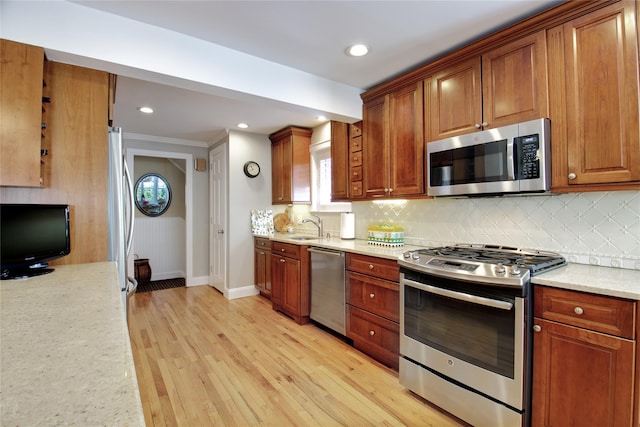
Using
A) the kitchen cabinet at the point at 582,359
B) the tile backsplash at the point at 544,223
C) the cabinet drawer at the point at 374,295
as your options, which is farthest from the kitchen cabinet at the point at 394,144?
the kitchen cabinet at the point at 582,359

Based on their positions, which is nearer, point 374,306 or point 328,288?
point 374,306

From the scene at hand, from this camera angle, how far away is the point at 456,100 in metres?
2.26

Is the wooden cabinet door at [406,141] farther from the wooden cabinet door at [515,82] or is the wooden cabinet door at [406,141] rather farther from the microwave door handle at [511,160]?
the microwave door handle at [511,160]

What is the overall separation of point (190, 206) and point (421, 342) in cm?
421

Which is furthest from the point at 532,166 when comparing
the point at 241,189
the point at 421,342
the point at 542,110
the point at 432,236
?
the point at 241,189

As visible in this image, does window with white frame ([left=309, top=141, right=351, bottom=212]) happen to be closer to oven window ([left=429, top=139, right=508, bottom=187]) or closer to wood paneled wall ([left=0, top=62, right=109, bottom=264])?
oven window ([left=429, top=139, right=508, bottom=187])

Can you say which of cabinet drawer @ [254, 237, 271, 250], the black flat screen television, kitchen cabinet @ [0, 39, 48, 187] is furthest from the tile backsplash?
kitchen cabinet @ [0, 39, 48, 187]

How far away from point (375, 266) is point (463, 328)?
83 centimetres

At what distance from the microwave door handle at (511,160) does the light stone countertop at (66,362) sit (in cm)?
210

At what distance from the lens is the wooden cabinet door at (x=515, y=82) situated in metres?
1.83

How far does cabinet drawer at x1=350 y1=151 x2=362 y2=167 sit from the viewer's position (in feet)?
10.1

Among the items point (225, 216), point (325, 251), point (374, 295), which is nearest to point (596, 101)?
point (374, 295)

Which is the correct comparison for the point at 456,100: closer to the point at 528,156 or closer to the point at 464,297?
the point at 528,156

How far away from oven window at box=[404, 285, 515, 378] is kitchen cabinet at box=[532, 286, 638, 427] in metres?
0.13
